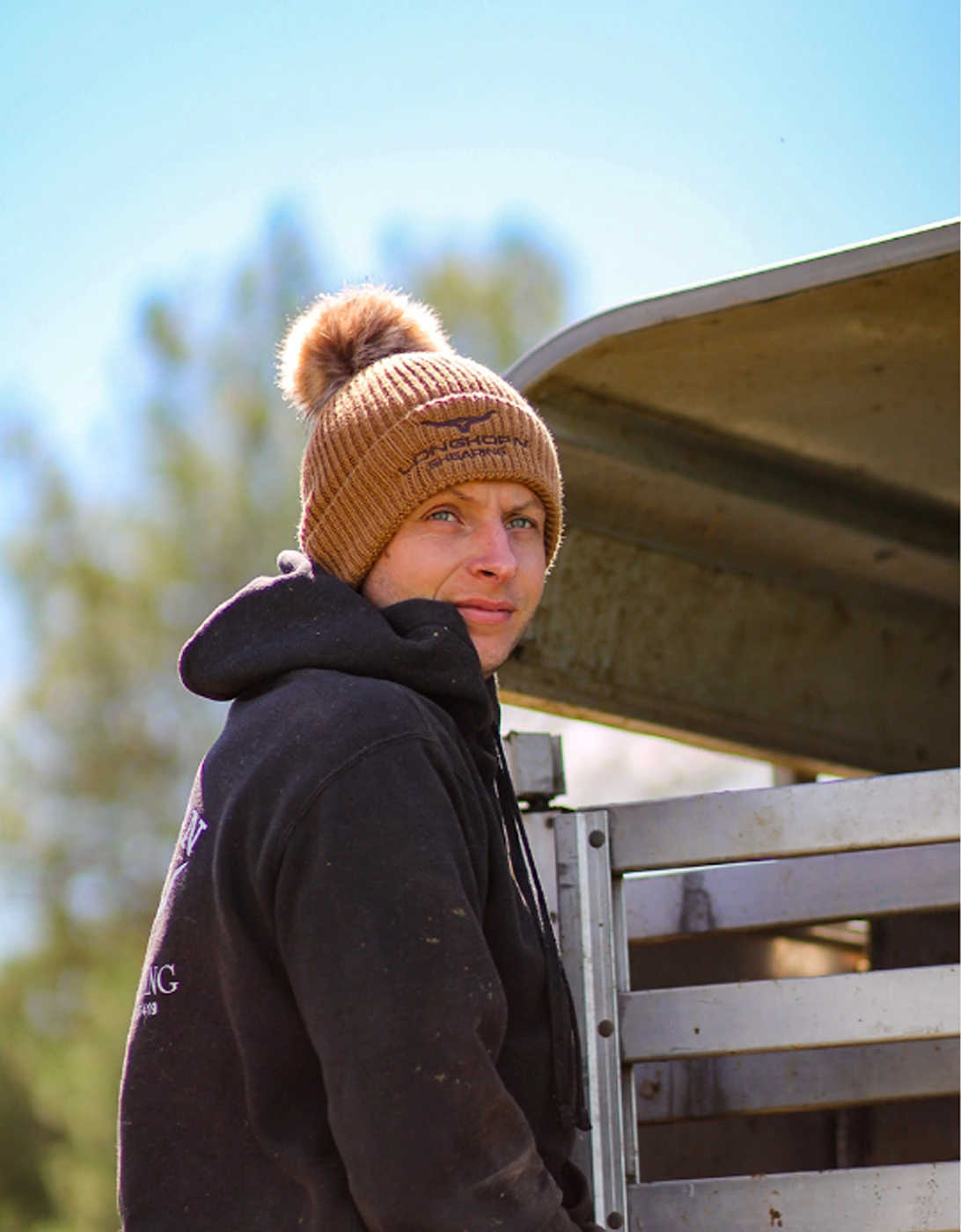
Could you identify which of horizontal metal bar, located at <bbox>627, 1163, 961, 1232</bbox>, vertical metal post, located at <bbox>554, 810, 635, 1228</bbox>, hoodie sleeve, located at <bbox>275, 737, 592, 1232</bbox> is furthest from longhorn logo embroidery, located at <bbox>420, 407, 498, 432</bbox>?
horizontal metal bar, located at <bbox>627, 1163, 961, 1232</bbox>

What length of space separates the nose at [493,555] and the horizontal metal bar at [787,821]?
480 millimetres

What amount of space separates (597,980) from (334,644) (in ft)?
2.50

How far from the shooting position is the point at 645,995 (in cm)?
248

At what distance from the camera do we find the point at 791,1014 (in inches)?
93.5

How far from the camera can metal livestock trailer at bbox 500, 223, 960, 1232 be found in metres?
2.38

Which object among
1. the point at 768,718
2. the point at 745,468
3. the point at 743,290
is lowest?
the point at 768,718

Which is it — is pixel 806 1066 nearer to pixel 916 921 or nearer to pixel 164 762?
pixel 916 921

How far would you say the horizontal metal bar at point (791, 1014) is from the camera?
2.28 meters

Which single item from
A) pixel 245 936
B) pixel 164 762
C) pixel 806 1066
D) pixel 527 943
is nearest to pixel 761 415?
pixel 806 1066

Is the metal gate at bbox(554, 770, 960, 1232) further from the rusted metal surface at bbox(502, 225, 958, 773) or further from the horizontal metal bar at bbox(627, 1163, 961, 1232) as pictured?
the rusted metal surface at bbox(502, 225, 958, 773)

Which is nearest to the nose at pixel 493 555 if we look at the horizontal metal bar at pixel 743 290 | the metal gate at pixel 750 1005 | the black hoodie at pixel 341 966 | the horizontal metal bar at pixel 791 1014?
the black hoodie at pixel 341 966

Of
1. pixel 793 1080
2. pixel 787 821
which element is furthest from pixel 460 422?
pixel 793 1080

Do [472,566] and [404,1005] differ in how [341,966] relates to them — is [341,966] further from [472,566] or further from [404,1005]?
[472,566]

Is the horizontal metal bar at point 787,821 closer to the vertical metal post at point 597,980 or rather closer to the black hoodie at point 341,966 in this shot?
the vertical metal post at point 597,980
